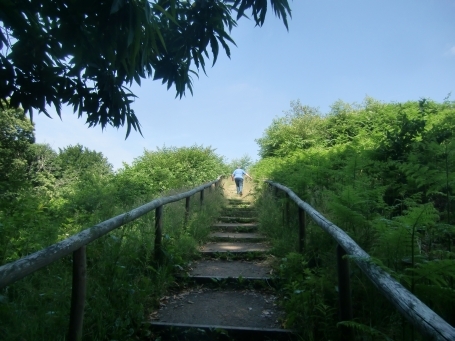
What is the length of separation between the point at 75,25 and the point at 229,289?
358cm

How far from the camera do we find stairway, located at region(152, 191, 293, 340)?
3.36 meters

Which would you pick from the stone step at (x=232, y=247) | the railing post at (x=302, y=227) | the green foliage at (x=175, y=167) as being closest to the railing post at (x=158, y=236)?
the stone step at (x=232, y=247)

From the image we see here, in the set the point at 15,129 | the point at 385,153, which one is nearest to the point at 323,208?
the point at 385,153

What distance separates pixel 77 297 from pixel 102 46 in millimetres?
1715

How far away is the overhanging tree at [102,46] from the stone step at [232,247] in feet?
11.2

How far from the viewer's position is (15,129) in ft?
81.3

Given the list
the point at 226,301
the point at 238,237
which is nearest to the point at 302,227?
the point at 226,301

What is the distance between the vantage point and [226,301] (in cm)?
→ 422

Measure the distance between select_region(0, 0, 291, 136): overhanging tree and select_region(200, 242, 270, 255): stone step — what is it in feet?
11.2

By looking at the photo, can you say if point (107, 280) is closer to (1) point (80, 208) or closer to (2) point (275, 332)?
(2) point (275, 332)

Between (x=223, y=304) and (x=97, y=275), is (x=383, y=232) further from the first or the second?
(x=97, y=275)

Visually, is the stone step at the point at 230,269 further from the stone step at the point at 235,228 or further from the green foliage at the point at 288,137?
the green foliage at the point at 288,137

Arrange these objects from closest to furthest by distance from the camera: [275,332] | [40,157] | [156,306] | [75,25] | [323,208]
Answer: [75,25], [275,332], [156,306], [323,208], [40,157]

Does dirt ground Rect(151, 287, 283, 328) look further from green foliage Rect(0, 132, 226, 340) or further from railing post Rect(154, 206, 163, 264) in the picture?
railing post Rect(154, 206, 163, 264)
